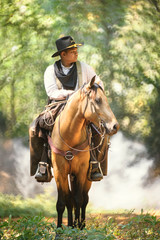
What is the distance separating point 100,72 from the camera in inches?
437

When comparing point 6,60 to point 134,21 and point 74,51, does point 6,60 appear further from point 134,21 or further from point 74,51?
point 74,51

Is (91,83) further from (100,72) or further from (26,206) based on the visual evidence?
(100,72)

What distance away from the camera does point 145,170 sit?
1090 centimetres

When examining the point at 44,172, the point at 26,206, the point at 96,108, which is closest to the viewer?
the point at 96,108

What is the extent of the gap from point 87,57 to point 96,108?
15.6ft

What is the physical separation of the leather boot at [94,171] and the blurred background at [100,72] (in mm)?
3493

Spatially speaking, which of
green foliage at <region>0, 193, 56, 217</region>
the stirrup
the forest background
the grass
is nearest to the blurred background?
the forest background

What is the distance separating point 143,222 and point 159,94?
160 inches

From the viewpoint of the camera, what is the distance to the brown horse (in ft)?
21.3

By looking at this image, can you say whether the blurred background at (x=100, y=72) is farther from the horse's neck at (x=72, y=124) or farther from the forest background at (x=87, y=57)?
the horse's neck at (x=72, y=124)

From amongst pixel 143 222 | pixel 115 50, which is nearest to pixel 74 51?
pixel 143 222

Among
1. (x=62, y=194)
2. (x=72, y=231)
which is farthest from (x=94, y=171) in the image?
(x=72, y=231)

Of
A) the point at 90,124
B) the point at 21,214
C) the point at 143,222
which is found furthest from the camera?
the point at 21,214

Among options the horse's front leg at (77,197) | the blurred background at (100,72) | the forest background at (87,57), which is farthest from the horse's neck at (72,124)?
the forest background at (87,57)
